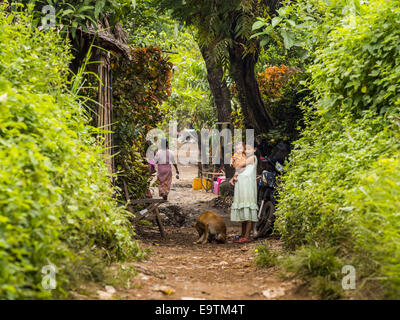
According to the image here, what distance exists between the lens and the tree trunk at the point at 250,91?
11.4 meters

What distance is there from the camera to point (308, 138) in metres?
7.52

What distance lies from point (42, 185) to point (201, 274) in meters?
2.94

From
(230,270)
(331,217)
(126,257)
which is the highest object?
(331,217)

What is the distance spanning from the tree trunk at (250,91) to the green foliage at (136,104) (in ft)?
5.37

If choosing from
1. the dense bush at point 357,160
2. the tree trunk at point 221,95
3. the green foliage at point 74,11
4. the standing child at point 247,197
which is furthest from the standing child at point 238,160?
the tree trunk at point 221,95

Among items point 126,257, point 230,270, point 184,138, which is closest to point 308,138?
point 230,270

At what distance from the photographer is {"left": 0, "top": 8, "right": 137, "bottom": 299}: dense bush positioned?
317cm

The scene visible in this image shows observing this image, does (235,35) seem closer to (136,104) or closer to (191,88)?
(136,104)

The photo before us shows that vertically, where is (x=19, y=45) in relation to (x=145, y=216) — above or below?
above

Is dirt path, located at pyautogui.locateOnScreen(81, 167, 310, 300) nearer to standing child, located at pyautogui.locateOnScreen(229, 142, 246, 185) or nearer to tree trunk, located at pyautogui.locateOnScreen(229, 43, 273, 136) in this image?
standing child, located at pyautogui.locateOnScreen(229, 142, 246, 185)

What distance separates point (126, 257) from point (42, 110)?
6.38 feet

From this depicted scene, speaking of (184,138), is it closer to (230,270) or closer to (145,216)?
(145,216)
